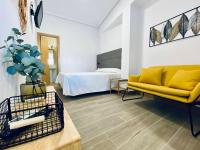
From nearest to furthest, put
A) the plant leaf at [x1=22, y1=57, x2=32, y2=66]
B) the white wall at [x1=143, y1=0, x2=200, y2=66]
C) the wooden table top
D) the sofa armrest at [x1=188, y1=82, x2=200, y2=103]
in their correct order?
the wooden table top < the plant leaf at [x1=22, y1=57, x2=32, y2=66] < the sofa armrest at [x1=188, y1=82, x2=200, y2=103] < the white wall at [x1=143, y1=0, x2=200, y2=66]

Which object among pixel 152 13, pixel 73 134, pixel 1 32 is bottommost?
pixel 73 134

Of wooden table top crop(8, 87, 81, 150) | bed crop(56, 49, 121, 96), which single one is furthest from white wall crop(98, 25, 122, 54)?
wooden table top crop(8, 87, 81, 150)

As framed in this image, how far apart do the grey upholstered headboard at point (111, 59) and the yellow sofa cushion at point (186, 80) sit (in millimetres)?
2063

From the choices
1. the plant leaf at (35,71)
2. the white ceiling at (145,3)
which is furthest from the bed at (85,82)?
the plant leaf at (35,71)

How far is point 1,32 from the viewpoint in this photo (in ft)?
2.36

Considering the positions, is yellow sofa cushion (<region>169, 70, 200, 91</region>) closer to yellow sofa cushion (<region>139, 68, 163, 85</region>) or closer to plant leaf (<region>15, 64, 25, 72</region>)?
yellow sofa cushion (<region>139, 68, 163, 85</region>)

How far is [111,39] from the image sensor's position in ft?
14.6

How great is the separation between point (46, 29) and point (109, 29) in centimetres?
253

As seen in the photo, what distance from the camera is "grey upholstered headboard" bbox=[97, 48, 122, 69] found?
145 inches

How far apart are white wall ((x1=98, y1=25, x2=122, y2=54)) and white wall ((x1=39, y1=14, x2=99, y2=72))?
0.44 m

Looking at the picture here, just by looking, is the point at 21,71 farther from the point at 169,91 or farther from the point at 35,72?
the point at 169,91

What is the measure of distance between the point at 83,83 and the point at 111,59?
1872 millimetres

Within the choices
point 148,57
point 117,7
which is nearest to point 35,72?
point 148,57

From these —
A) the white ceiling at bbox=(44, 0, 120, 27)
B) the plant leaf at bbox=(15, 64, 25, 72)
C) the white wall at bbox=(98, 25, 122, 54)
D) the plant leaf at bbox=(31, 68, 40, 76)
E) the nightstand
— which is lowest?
the nightstand
